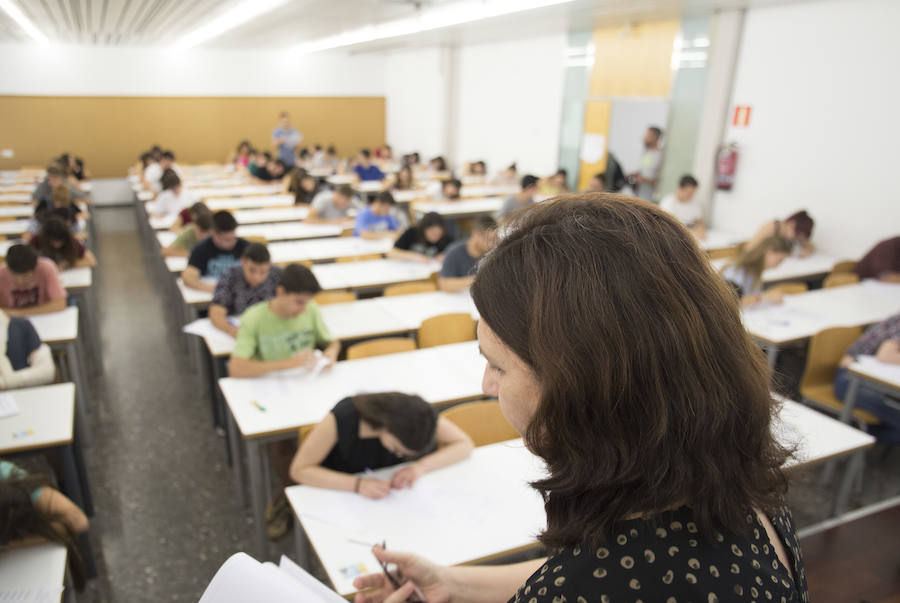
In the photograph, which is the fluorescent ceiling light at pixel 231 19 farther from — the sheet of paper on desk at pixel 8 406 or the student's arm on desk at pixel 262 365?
the sheet of paper on desk at pixel 8 406

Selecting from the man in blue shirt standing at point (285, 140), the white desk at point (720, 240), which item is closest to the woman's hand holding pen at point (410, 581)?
the white desk at point (720, 240)

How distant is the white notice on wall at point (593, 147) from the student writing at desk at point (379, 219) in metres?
4.16

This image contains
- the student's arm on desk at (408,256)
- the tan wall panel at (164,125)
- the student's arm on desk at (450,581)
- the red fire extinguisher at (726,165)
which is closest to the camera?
the student's arm on desk at (450,581)

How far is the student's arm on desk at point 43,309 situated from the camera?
407 centimetres

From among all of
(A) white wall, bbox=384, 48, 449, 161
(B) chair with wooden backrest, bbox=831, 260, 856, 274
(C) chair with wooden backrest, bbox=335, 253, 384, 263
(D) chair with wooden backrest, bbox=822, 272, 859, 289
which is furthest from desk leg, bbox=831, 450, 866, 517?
(A) white wall, bbox=384, 48, 449, 161

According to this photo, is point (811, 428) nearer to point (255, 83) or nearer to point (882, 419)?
point (882, 419)

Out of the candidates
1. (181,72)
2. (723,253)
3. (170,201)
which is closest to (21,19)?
(170,201)

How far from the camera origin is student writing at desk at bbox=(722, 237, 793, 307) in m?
4.61

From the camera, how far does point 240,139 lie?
14.3 m

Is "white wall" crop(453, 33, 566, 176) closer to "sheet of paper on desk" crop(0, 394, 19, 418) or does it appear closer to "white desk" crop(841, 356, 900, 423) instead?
"white desk" crop(841, 356, 900, 423)

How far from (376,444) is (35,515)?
125 cm

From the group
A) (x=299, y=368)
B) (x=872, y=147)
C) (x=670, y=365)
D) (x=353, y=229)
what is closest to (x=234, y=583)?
(x=670, y=365)

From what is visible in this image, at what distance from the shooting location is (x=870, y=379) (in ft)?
11.3

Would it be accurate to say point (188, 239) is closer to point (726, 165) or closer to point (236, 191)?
point (236, 191)
